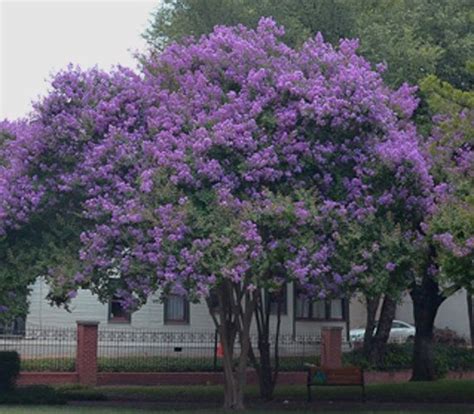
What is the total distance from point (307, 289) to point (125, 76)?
575cm

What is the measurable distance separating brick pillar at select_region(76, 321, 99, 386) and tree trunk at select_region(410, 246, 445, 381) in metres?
8.71

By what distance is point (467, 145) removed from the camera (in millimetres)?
19109

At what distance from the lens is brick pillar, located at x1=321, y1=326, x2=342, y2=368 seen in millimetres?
29469

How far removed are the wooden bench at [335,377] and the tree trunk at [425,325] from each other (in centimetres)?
363

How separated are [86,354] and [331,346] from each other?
25.0 feet

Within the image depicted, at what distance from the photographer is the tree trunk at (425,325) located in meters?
25.8

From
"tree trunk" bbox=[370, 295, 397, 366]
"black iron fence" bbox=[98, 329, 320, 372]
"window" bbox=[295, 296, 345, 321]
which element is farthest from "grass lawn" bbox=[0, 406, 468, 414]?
"window" bbox=[295, 296, 345, 321]

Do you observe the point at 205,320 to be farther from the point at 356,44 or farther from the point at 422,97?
the point at 356,44

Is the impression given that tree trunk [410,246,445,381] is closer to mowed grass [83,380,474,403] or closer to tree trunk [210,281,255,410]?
mowed grass [83,380,474,403]

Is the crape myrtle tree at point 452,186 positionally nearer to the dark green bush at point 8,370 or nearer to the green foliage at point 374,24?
the green foliage at point 374,24

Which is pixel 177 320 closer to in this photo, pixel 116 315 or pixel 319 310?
pixel 116 315

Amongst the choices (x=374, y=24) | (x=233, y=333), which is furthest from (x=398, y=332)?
(x=233, y=333)

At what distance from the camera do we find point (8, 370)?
74.2 ft

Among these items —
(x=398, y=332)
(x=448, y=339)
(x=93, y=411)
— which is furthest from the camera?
(x=398, y=332)
